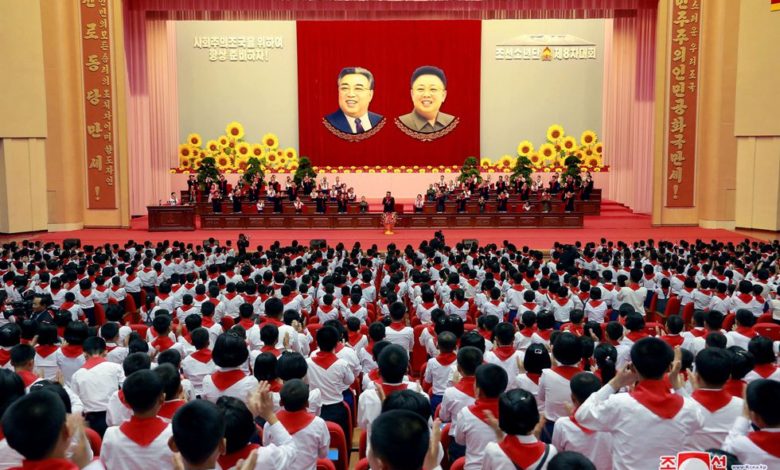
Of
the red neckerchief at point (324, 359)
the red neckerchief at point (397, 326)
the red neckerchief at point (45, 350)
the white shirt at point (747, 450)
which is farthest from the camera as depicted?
the red neckerchief at point (397, 326)

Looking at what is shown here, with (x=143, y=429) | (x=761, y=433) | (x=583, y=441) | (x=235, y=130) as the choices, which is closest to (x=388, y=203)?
(x=235, y=130)

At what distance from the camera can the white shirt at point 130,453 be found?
3.25 meters

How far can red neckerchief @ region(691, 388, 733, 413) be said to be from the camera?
367 cm

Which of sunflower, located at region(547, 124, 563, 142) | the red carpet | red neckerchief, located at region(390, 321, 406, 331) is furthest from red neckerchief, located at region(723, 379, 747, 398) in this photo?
sunflower, located at region(547, 124, 563, 142)

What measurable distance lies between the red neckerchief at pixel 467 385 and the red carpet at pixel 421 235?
12.2 metres

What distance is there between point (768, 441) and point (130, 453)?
107 inches

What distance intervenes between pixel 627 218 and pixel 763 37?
256 inches

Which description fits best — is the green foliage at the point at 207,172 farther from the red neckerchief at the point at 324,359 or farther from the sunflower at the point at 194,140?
the red neckerchief at the point at 324,359

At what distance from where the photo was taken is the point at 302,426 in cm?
364

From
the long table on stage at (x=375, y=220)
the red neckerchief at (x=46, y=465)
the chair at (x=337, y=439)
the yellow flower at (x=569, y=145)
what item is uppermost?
the yellow flower at (x=569, y=145)

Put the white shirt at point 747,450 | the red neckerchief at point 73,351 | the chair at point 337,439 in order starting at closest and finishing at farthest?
the white shirt at point 747,450, the chair at point 337,439, the red neckerchief at point 73,351

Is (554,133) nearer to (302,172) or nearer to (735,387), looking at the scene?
(302,172)

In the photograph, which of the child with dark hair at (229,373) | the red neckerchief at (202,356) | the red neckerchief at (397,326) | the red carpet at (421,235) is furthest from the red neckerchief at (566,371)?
the red carpet at (421,235)

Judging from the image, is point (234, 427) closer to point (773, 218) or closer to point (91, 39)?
point (773, 218)
